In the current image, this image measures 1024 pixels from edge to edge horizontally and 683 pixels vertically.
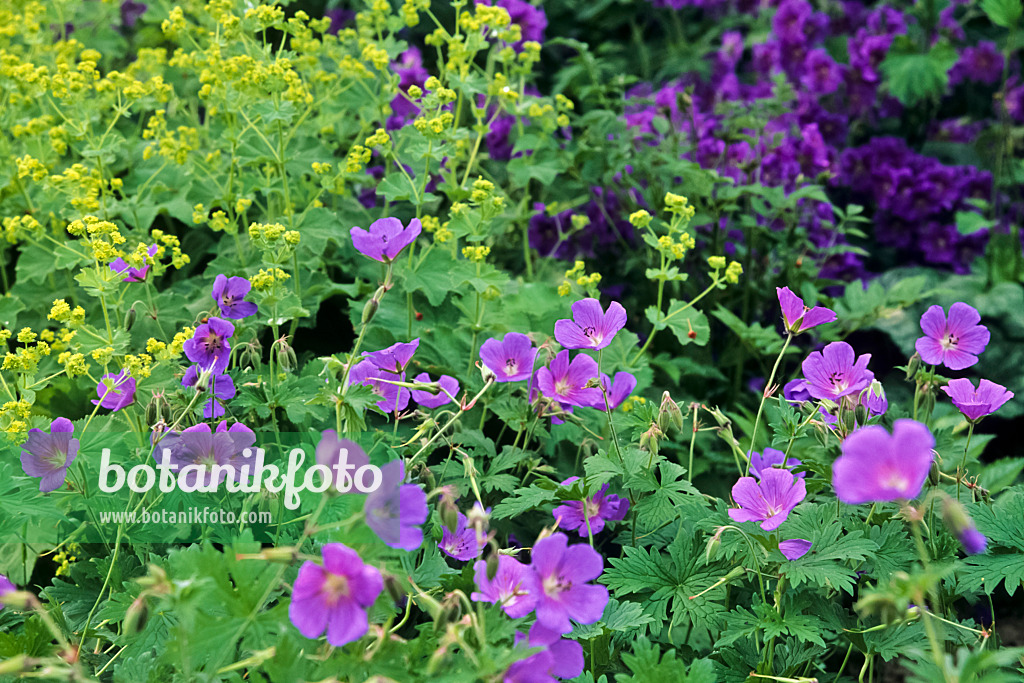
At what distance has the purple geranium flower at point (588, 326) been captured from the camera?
49.1 inches

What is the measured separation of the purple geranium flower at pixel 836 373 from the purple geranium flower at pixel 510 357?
0.39 metres

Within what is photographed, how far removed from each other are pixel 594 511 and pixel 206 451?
0.55m

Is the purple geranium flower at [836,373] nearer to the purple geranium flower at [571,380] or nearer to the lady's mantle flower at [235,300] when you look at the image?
the purple geranium flower at [571,380]

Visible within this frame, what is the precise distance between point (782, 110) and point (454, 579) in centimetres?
191

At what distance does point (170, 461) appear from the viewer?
1.14m

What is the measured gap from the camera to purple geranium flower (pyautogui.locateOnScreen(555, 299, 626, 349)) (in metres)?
1.25

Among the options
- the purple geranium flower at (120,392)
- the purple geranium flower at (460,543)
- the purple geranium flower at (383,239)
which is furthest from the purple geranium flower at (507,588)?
the purple geranium flower at (120,392)

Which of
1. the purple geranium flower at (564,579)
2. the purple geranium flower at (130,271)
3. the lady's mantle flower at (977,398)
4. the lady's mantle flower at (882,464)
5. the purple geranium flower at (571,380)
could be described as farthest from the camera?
the purple geranium flower at (130,271)

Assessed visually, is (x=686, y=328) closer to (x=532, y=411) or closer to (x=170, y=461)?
(x=532, y=411)

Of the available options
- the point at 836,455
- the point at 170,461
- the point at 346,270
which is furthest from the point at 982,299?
the point at 170,461

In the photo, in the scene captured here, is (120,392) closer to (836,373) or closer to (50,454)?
(50,454)

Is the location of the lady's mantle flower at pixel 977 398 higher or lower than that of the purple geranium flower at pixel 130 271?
higher

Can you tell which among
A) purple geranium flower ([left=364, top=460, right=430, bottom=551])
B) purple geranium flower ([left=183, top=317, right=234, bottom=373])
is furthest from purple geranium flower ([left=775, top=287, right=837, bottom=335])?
purple geranium flower ([left=183, top=317, right=234, bottom=373])

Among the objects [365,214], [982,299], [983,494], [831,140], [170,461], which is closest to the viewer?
[170,461]
